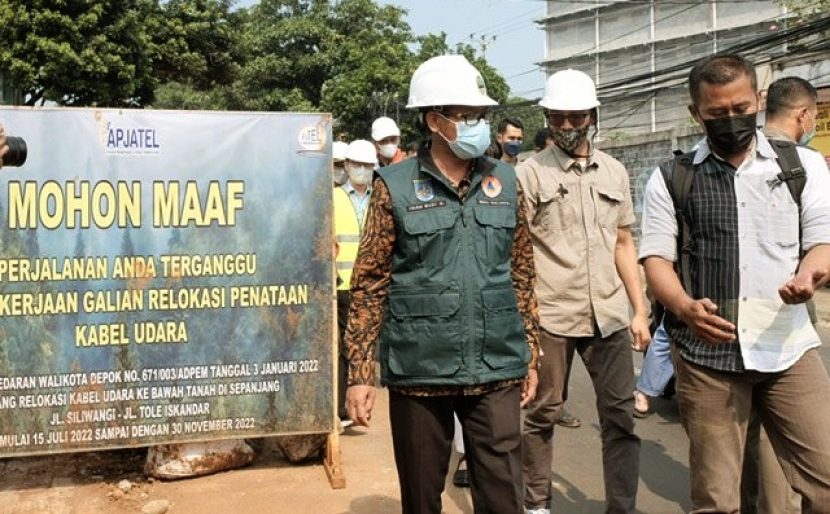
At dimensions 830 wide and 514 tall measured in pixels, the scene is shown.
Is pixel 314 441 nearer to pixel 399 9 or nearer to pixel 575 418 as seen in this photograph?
pixel 575 418

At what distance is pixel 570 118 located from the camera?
4137 millimetres

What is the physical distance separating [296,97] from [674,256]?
35.6 meters

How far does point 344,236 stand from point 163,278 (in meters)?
1.78

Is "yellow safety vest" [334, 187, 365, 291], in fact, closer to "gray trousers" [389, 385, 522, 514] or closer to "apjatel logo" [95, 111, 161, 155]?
"apjatel logo" [95, 111, 161, 155]

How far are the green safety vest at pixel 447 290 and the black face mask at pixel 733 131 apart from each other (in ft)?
2.39

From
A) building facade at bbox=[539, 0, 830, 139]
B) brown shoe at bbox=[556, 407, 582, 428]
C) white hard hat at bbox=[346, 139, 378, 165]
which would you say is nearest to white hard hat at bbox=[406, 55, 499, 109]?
brown shoe at bbox=[556, 407, 582, 428]

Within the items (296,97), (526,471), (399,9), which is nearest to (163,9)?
(296,97)

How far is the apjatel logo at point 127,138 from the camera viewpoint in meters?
4.62

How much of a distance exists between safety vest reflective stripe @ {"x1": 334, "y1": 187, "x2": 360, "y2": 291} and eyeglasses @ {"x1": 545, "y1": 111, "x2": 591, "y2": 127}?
2.40 metres

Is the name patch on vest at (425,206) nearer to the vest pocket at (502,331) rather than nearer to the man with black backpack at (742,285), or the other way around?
the vest pocket at (502,331)

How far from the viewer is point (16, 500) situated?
4.73 meters

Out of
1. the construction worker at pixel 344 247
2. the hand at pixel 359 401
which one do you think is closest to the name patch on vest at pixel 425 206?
the hand at pixel 359 401

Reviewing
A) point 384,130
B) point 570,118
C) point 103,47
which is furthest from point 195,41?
point 570,118

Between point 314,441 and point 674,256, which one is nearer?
point 674,256
